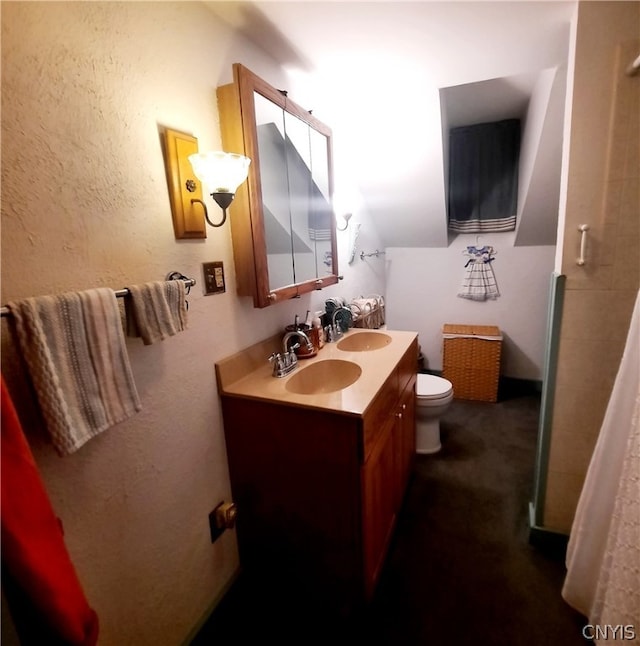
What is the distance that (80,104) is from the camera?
2.67 feet

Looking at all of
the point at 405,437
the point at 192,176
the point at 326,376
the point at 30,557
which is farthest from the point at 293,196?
the point at 30,557

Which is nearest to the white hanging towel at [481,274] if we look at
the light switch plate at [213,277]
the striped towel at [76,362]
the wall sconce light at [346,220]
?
the wall sconce light at [346,220]

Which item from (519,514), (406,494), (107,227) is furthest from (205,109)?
(519,514)

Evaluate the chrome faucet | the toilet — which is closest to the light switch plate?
the chrome faucet

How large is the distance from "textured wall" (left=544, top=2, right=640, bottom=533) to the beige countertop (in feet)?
2.36

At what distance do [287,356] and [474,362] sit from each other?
2.10 m

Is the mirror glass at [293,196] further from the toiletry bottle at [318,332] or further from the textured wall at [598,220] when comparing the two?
the textured wall at [598,220]

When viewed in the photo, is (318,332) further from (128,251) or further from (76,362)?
(76,362)

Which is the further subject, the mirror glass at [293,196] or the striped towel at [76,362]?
the mirror glass at [293,196]

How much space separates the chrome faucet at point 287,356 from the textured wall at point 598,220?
1.08 m

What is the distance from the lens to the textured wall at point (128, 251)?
0.74 metres

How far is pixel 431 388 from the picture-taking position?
223cm

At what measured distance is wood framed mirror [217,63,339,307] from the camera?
3.93 ft

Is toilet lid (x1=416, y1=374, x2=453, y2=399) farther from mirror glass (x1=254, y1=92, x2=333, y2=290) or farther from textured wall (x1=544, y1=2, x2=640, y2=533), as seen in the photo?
mirror glass (x1=254, y1=92, x2=333, y2=290)
